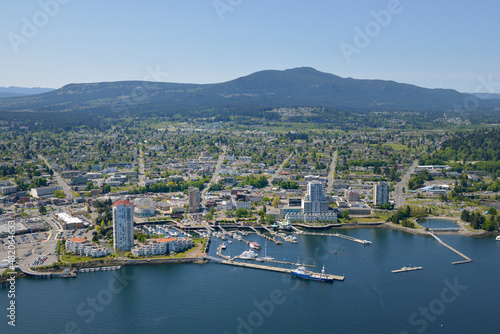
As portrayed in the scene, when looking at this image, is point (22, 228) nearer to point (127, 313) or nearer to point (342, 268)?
point (127, 313)

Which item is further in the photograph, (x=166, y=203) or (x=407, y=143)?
(x=407, y=143)

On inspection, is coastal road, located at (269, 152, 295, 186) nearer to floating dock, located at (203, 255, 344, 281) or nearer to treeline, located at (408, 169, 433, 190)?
treeline, located at (408, 169, 433, 190)

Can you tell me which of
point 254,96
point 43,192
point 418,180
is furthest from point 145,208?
point 254,96

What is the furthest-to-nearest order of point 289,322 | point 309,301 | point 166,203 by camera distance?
point 166,203
point 309,301
point 289,322

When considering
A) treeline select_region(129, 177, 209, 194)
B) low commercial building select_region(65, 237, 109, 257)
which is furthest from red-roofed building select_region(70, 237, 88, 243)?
treeline select_region(129, 177, 209, 194)

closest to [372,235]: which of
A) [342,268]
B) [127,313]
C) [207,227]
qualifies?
[342,268]

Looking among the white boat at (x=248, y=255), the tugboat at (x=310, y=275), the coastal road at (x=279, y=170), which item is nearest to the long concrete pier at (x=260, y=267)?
the tugboat at (x=310, y=275)

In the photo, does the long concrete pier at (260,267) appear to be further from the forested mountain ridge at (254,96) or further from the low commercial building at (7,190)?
the forested mountain ridge at (254,96)
